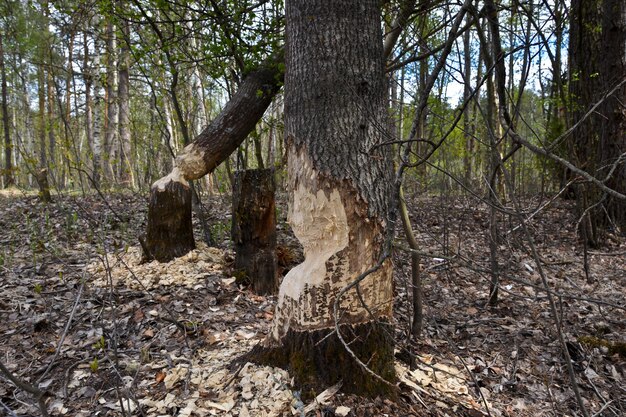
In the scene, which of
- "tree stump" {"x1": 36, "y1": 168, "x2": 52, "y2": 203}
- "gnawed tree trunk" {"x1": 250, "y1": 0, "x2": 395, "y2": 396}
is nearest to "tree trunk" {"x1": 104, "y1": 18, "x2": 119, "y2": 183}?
"tree stump" {"x1": 36, "y1": 168, "x2": 52, "y2": 203}

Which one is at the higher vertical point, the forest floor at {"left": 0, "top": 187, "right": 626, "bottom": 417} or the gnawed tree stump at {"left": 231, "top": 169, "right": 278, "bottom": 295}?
the gnawed tree stump at {"left": 231, "top": 169, "right": 278, "bottom": 295}

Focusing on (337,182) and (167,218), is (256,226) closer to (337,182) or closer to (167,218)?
(167,218)

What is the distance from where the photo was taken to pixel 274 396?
2.27 metres

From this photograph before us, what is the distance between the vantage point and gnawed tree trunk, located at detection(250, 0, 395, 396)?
88.7 inches

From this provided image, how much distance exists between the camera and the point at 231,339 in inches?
125

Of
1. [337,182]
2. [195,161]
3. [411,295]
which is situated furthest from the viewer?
[195,161]

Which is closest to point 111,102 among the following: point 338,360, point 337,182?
point 337,182

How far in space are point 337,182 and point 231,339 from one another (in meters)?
1.68

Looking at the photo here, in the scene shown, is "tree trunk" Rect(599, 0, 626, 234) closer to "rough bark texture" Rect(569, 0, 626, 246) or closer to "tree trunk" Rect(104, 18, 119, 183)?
"rough bark texture" Rect(569, 0, 626, 246)

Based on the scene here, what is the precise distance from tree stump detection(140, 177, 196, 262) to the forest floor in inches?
7.2

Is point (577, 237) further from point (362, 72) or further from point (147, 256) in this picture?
point (147, 256)

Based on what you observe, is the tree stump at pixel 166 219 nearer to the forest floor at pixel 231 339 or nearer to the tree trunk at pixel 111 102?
the forest floor at pixel 231 339

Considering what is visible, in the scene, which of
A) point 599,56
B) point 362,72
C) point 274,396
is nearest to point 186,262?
point 274,396

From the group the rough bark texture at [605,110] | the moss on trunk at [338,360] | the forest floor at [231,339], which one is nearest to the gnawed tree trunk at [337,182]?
the moss on trunk at [338,360]
